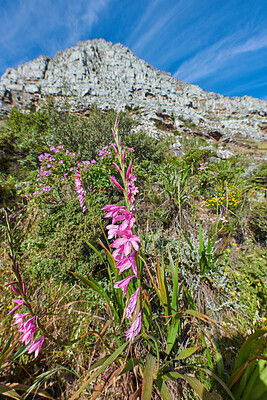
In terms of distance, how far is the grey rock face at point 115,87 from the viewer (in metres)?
21.7

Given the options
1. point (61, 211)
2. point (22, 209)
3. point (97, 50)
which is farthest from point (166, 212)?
point (97, 50)

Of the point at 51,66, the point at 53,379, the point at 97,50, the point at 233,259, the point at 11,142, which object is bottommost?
the point at 53,379

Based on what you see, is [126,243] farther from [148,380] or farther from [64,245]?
[64,245]

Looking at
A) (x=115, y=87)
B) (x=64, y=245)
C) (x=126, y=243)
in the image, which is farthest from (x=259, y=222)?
(x=115, y=87)

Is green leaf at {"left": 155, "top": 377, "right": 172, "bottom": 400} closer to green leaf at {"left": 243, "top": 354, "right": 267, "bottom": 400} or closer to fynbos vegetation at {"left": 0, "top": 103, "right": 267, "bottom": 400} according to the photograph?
fynbos vegetation at {"left": 0, "top": 103, "right": 267, "bottom": 400}

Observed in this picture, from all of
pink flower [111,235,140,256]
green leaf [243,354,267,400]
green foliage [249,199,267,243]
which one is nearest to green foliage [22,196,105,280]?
pink flower [111,235,140,256]

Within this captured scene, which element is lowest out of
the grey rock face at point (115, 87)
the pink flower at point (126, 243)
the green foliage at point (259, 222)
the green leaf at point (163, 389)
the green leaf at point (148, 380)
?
the green leaf at point (163, 389)

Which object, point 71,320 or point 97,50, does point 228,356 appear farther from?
point 97,50

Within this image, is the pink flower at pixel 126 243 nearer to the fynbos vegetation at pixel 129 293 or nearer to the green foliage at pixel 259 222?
the fynbos vegetation at pixel 129 293

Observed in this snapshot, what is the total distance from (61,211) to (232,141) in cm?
1653

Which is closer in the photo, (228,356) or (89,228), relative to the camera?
(228,356)

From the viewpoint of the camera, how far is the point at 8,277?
2273 millimetres

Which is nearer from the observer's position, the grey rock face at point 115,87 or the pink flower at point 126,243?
the pink flower at point 126,243

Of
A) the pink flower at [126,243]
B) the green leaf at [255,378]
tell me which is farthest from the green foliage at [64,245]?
the green leaf at [255,378]
